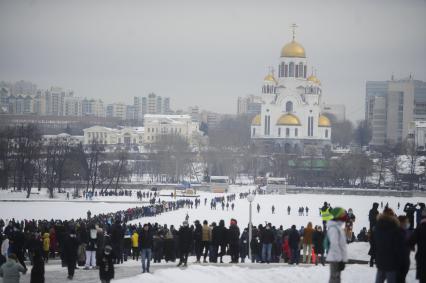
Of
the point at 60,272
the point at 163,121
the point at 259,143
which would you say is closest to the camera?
the point at 60,272

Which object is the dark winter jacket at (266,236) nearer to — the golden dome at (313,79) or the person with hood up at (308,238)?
the person with hood up at (308,238)

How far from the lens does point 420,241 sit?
13812mm

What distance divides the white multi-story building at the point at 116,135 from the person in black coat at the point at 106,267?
140833 mm

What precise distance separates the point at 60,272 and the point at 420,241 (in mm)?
8570

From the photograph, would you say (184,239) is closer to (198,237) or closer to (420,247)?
(198,237)

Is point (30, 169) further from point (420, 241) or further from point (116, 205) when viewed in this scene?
point (420, 241)

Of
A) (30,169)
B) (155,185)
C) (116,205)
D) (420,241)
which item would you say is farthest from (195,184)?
(420,241)

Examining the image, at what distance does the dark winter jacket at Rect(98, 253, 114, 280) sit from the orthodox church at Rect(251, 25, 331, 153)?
105 m

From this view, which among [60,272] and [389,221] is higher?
[389,221]

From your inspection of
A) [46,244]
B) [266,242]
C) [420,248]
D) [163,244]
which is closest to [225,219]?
[163,244]

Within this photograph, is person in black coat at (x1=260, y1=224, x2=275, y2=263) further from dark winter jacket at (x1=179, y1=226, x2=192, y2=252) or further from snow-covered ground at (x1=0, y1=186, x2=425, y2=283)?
dark winter jacket at (x1=179, y1=226, x2=192, y2=252)

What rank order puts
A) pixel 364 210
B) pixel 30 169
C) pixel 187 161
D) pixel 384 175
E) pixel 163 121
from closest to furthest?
pixel 364 210 → pixel 30 169 → pixel 384 175 → pixel 187 161 → pixel 163 121

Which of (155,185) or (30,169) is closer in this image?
(30,169)

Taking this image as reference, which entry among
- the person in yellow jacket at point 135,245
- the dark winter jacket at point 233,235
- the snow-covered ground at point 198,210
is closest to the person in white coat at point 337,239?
the dark winter jacket at point 233,235
